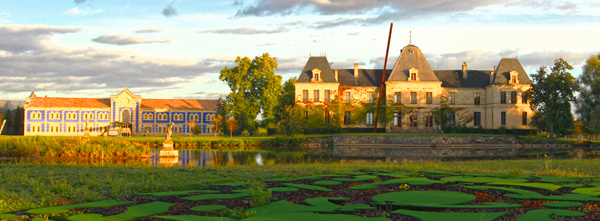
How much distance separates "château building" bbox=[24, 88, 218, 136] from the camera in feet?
181

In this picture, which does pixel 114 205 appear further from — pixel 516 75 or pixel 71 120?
pixel 71 120

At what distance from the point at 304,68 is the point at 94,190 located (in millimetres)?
37750

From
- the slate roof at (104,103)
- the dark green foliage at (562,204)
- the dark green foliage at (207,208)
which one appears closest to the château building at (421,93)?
the slate roof at (104,103)

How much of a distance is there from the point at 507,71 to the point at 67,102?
4607 cm

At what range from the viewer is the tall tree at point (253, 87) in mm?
45141

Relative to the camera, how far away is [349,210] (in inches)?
267

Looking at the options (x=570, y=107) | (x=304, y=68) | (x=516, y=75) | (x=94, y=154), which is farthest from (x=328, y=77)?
(x=94, y=154)

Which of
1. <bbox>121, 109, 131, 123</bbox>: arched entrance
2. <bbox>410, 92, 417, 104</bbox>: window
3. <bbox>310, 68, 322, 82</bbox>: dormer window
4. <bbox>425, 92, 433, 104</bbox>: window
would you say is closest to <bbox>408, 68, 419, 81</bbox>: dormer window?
<bbox>410, 92, 417, 104</bbox>: window

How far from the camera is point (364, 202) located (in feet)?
24.9

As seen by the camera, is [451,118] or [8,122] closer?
[451,118]

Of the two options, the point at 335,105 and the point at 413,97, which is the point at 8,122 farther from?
the point at 413,97

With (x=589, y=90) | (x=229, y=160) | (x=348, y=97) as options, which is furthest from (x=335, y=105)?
(x=229, y=160)

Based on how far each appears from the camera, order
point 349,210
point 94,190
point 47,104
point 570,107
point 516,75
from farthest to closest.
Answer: point 47,104, point 516,75, point 570,107, point 94,190, point 349,210

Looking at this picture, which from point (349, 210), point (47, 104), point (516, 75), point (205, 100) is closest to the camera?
point (349, 210)
